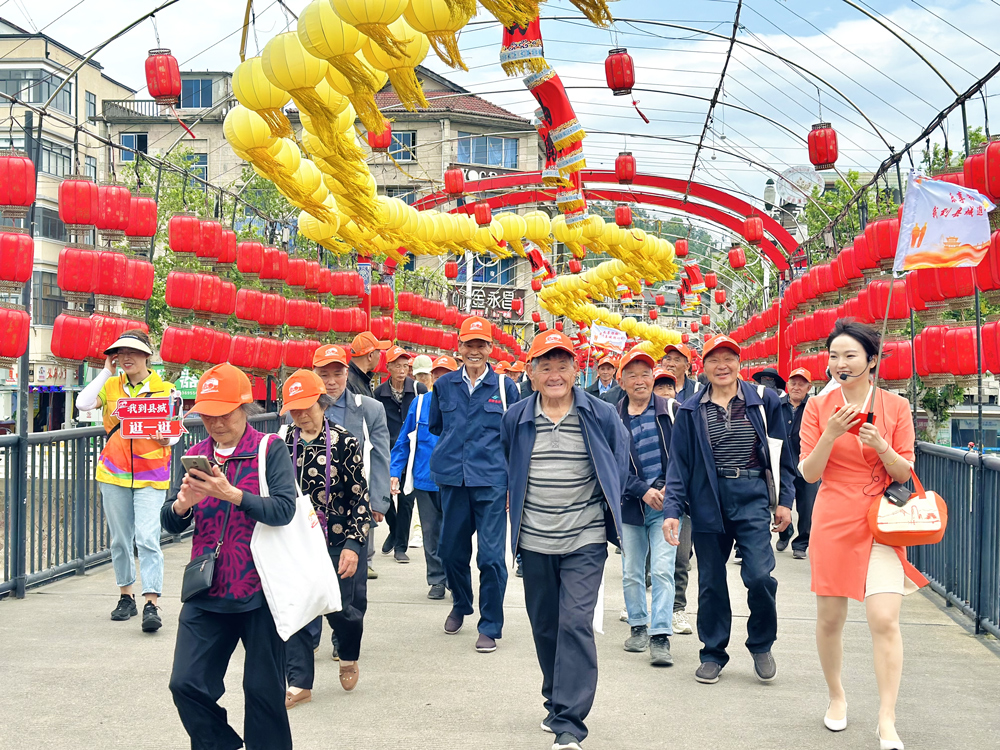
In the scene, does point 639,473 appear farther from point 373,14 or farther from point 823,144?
point 823,144

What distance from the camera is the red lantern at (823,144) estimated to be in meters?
16.2

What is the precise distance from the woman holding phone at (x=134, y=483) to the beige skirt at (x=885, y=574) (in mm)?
5053

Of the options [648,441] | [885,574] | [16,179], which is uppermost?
[16,179]

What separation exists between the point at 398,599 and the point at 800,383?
19.2ft

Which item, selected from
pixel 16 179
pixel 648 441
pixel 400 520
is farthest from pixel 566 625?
pixel 16 179

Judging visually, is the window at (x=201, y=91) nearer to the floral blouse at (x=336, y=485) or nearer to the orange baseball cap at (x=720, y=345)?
the orange baseball cap at (x=720, y=345)

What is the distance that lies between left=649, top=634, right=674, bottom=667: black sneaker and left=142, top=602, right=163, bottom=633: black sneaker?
3489 mm

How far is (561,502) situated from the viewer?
566 centimetres

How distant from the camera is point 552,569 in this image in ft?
18.7

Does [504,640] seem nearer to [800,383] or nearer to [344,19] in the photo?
[344,19]

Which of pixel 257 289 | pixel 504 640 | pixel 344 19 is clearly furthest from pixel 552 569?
pixel 257 289

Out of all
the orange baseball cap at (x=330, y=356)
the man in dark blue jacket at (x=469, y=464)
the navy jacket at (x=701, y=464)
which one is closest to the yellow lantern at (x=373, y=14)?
the orange baseball cap at (x=330, y=356)

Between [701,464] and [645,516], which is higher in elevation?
[701,464]

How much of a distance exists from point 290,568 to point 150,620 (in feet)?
12.2
